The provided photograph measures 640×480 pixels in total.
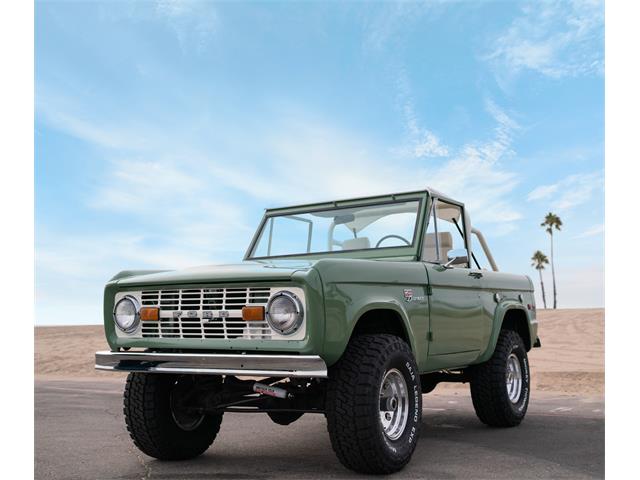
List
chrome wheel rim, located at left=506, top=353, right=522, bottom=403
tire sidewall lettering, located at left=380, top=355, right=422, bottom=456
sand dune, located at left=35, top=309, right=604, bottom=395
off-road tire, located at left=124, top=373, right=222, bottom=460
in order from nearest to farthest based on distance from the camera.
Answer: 1. tire sidewall lettering, located at left=380, top=355, right=422, bottom=456
2. off-road tire, located at left=124, top=373, right=222, bottom=460
3. chrome wheel rim, located at left=506, top=353, right=522, bottom=403
4. sand dune, located at left=35, top=309, right=604, bottom=395

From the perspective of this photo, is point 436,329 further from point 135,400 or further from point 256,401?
point 135,400

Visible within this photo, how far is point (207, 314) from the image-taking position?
5.29m

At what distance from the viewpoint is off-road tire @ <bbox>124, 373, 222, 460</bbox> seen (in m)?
5.96

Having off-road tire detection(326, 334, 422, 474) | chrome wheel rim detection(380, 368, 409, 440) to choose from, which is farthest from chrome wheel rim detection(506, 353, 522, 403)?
off-road tire detection(326, 334, 422, 474)

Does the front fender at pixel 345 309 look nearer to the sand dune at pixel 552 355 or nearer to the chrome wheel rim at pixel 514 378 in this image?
the chrome wheel rim at pixel 514 378

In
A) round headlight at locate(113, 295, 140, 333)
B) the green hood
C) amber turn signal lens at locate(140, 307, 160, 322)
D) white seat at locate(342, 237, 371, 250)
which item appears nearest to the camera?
the green hood

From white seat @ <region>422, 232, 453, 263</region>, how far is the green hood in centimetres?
152

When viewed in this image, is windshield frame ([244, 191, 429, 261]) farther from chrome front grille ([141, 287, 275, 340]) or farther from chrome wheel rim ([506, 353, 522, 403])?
chrome wheel rim ([506, 353, 522, 403])

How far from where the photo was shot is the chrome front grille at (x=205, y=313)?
512 centimetres

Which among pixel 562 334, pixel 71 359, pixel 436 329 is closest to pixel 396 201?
pixel 436 329

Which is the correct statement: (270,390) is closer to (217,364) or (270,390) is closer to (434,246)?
(217,364)

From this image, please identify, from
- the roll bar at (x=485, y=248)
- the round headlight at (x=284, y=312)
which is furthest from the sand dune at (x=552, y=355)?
the round headlight at (x=284, y=312)

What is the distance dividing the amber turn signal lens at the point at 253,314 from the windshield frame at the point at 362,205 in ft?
6.09

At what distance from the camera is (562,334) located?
26.0 m
